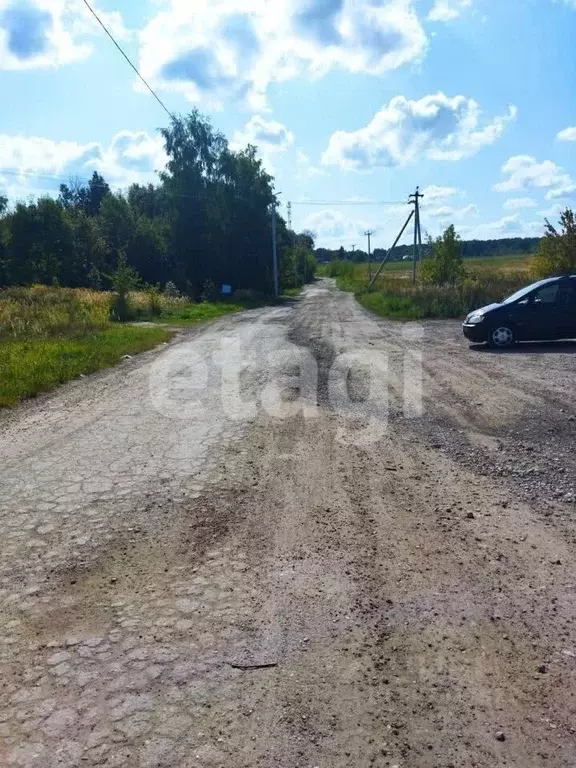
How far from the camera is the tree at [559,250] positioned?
102ft

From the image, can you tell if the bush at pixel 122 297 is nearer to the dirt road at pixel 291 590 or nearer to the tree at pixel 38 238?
the dirt road at pixel 291 590

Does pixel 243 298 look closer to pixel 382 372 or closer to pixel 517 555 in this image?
pixel 382 372

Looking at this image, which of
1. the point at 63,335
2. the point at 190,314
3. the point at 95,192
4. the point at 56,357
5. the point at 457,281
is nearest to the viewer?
the point at 56,357

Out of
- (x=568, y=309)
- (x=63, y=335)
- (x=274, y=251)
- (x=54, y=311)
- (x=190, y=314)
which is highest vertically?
(x=274, y=251)

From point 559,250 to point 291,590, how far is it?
32.0 m

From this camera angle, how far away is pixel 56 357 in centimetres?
1366

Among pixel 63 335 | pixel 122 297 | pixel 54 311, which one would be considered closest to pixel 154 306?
pixel 122 297

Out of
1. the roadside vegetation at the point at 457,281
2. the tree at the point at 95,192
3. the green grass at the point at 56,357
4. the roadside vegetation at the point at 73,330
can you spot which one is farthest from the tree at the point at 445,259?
the tree at the point at 95,192

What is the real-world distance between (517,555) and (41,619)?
2853 mm

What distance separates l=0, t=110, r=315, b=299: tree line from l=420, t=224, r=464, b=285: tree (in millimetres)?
14248

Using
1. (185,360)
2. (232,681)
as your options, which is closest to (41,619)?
(232,681)

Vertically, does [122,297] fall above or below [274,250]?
below

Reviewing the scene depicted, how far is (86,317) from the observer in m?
22.2

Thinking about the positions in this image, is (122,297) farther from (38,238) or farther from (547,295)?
(38,238)
